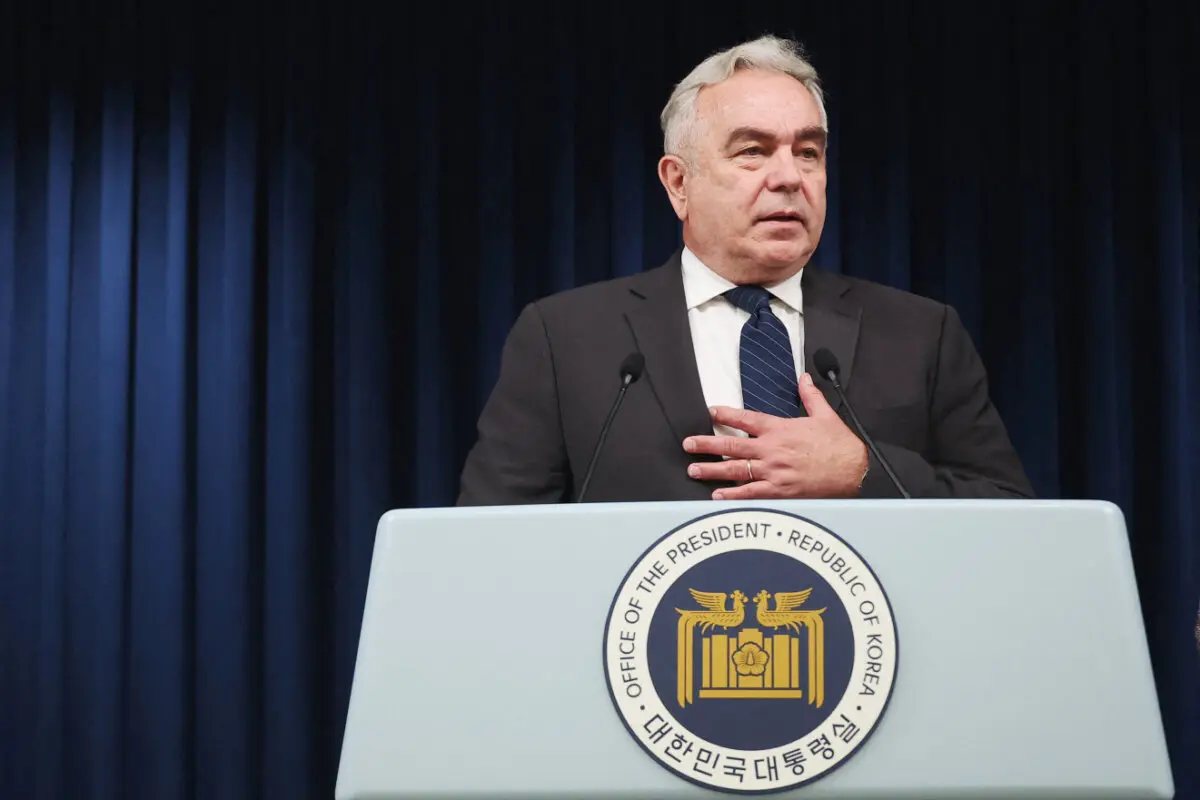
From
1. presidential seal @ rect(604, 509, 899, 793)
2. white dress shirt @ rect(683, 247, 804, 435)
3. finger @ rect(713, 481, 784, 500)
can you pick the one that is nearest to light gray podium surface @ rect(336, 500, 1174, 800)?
presidential seal @ rect(604, 509, 899, 793)

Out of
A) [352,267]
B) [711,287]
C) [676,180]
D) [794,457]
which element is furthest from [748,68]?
[352,267]

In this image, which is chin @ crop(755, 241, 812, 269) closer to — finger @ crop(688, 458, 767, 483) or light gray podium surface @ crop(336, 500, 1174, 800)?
finger @ crop(688, 458, 767, 483)

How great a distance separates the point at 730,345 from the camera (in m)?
1.51

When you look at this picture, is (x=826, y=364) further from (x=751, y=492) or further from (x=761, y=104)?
(x=761, y=104)

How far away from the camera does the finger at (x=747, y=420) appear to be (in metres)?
1.19

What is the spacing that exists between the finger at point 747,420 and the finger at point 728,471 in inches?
1.3

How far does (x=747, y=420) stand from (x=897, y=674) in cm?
46

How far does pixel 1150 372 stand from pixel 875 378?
170cm

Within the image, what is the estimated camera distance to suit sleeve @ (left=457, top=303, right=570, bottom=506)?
4.88 ft

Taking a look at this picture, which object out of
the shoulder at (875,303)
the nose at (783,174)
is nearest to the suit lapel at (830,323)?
the shoulder at (875,303)

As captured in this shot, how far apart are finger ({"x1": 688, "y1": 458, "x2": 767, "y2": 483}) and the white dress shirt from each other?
0.73 feet

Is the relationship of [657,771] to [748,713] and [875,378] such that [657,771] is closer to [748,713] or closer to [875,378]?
[748,713]

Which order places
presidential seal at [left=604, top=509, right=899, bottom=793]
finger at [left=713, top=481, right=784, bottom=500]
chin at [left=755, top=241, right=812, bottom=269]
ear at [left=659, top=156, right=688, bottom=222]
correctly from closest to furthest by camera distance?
presidential seal at [left=604, top=509, right=899, bottom=793]
finger at [left=713, top=481, right=784, bottom=500]
chin at [left=755, top=241, right=812, bottom=269]
ear at [left=659, top=156, right=688, bottom=222]

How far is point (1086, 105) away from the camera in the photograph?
9.68 feet
